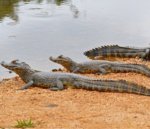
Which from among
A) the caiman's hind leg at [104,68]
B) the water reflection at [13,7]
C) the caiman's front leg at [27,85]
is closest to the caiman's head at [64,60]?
the caiman's hind leg at [104,68]

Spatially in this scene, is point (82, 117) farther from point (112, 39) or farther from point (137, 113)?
point (112, 39)

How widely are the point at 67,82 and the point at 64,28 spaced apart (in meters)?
7.25

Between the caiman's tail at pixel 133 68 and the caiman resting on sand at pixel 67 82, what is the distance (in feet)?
4.57

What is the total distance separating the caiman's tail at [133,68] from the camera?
10.8 meters

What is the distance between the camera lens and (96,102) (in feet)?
28.5

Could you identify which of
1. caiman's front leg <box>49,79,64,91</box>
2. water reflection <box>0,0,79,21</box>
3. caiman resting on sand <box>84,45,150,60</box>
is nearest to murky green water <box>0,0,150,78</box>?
water reflection <box>0,0,79,21</box>

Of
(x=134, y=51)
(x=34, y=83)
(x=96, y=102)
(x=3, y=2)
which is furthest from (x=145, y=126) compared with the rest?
(x=3, y=2)

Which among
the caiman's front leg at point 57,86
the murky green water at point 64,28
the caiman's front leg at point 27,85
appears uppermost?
the caiman's front leg at point 57,86

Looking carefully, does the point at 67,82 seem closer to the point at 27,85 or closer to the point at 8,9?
the point at 27,85

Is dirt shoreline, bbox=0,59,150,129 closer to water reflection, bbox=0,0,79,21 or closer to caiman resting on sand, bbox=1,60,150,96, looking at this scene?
caiman resting on sand, bbox=1,60,150,96

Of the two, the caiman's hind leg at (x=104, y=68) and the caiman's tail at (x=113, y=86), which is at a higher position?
the caiman's tail at (x=113, y=86)

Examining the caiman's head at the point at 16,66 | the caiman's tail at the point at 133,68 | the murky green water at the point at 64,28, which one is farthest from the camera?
the murky green water at the point at 64,28

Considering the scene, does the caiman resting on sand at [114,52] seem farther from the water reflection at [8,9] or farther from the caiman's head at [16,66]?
the water reflection at [8,9]

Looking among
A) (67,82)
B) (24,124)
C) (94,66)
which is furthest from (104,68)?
(24,124)
